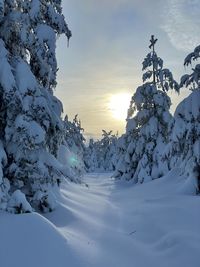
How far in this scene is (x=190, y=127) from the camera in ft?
59.9

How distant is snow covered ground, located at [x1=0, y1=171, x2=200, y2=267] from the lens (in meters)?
8.25

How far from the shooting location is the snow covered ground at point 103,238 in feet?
27.1

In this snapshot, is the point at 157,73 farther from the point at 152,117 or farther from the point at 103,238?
the point at 103,238

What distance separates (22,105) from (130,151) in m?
21.5

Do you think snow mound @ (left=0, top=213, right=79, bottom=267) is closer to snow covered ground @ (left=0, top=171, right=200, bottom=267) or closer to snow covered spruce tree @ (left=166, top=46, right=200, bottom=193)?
snow covered ground @ (left=0, top=171, right=200, bottom=267)

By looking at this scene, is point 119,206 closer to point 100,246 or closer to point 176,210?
point 176,210

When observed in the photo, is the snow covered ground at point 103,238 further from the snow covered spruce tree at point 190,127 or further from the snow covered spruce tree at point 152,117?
the snow covered spruce tree at point 152,117

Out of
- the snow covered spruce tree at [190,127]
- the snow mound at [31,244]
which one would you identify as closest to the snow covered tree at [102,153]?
the snow covered spruce tree at [190,127]

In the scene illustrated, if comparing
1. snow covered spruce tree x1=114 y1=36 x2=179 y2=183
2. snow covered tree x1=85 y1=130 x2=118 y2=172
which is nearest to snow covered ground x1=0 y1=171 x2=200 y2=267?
snow covered spruce tree x1=114 y1=36 x2=179 y2=183

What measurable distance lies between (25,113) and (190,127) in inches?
342

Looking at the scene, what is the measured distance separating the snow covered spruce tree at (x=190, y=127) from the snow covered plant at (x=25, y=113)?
6442 mm

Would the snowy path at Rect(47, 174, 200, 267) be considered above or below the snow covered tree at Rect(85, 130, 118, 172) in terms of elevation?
below

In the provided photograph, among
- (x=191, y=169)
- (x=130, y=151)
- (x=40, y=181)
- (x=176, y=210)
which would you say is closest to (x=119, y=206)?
A: (x=191, y=169)

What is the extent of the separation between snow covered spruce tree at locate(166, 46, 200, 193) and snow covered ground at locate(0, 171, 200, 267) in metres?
3.01
